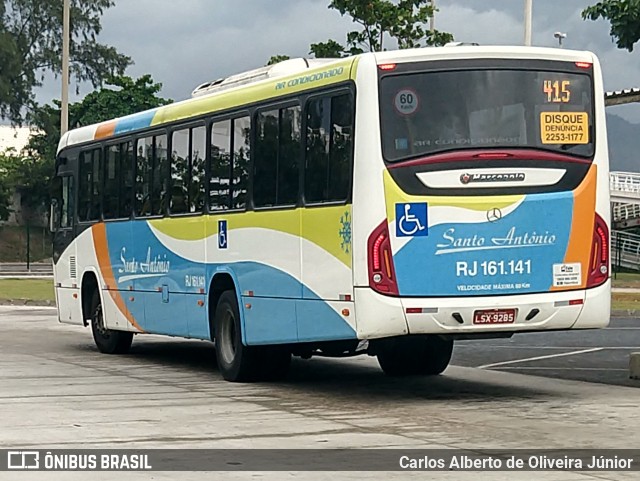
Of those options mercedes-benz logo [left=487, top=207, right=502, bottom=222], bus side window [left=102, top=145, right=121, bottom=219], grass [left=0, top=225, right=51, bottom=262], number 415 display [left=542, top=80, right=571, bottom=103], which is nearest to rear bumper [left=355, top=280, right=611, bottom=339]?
mercedes-benz logo [left=487, top=207, right=502, bottom=222]

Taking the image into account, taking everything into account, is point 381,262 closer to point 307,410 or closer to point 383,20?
point 307,410

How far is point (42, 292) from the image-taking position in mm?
38156

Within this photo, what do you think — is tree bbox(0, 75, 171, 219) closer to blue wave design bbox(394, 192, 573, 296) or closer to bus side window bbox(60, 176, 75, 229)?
bus side window bbox(60, 176, 75, 229)

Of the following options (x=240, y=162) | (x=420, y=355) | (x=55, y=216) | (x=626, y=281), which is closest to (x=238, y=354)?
(x=240, y=162)

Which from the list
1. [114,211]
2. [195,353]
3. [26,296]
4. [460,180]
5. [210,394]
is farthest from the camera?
[26,296]

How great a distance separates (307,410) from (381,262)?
1578 millimetres

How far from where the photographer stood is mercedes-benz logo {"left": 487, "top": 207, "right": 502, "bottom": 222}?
1347 centimetres

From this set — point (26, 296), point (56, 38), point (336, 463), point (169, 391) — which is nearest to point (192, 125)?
point (169, 391)

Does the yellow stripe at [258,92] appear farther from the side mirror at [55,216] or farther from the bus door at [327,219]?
the side mirror at [55,216]

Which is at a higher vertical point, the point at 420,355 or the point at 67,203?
the point at 67,203

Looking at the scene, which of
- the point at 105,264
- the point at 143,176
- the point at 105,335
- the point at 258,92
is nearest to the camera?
the point at 258,92

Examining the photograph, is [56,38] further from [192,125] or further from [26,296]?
[192,125]

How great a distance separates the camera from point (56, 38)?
8050 cm

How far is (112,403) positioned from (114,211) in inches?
253
